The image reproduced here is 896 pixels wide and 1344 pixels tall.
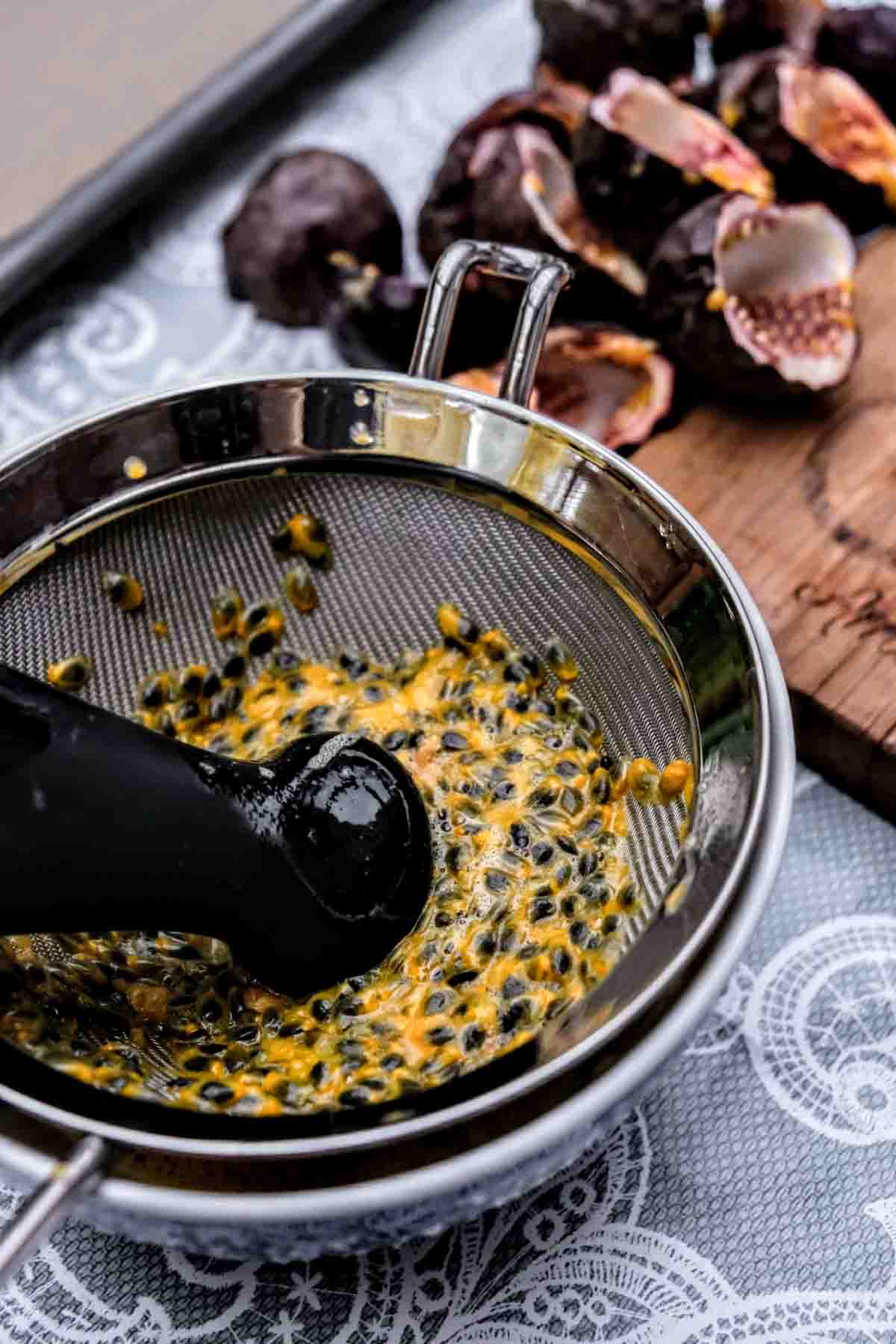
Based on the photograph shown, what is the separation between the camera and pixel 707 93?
1.56 m

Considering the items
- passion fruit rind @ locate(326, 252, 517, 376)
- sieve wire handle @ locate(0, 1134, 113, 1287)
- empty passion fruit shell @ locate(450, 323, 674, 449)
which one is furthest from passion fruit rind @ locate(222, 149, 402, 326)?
sieve wire handle @ locate(0, 1134, 113, 1287)

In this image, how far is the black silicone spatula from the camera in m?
0.83

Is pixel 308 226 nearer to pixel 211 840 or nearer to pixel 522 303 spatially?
pixel 522 303

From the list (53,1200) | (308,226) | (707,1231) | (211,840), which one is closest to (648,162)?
(308,226)

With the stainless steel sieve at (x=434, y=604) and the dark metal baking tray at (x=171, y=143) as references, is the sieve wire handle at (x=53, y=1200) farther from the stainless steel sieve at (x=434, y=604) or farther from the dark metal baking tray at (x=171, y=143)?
the dark metal baking tray at (x=171, y=143)

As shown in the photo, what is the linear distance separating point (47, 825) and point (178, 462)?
0.37 metres

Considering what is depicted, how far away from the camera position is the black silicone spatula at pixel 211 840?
0.83 m

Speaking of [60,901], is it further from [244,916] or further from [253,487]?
[253,487]

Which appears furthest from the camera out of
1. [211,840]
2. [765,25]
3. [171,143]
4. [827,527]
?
[171,143]

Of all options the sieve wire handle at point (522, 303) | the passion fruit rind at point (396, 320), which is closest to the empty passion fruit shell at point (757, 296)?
the passion fruit rind at point (396, 320)

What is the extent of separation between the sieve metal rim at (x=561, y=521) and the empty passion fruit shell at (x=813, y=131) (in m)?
0.65

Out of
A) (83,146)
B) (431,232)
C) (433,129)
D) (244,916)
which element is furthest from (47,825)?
(433,129)

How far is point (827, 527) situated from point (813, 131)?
1.72 feet

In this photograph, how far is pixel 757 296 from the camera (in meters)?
1.39
